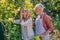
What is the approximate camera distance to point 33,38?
9.81 feet

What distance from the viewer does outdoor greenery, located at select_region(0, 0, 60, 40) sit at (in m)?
3.05

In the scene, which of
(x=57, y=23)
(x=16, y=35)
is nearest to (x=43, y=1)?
(x=57, y=23)

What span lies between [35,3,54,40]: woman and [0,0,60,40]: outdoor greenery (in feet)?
0.37

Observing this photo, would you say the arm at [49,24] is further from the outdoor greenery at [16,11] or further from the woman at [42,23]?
the outdoor greenery at [16,11]

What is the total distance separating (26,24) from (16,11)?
0.21 meters

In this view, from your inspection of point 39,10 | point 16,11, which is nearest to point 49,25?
point 39,10

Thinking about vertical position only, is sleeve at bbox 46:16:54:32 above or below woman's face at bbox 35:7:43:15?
below

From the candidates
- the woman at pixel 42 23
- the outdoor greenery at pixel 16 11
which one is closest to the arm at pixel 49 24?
the woman at pixel 42 23

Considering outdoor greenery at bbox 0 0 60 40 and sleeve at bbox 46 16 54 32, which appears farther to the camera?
outdoor greenery at bbox 0 0 60 40

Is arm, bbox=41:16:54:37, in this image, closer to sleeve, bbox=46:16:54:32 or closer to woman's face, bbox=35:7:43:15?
sleeve, bbox=46:16:54:32

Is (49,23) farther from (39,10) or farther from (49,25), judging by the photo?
(39,10)

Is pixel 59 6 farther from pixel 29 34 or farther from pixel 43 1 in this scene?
pixel 29 34

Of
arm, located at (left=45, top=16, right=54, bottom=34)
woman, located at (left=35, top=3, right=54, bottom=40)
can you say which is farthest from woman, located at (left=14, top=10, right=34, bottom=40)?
arm, located at (left=45, top=16, right=54, bottom=34)

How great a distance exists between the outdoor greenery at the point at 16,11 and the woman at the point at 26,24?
9 centimetres
